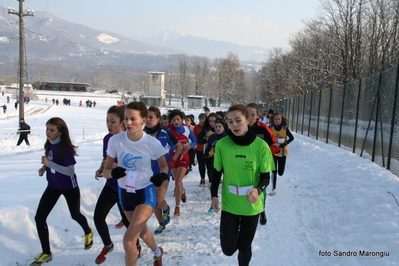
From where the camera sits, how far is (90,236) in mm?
4859

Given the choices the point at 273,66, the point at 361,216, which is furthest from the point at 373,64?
the point at 273,66

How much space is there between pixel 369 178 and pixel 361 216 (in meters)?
2.09

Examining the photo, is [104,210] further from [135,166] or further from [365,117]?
[365,117]

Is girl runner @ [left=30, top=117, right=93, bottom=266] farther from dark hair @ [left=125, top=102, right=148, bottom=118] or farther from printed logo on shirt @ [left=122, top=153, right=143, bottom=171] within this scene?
dark hair @ [left=125, top=102, right=148, bottom=118]

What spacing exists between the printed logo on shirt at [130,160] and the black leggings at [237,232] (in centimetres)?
119

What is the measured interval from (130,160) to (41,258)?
1934 mm

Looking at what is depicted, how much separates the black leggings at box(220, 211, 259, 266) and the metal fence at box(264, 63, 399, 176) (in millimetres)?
5338

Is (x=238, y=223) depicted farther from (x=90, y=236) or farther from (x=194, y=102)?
(x=194, y=102)

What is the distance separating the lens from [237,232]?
12.4ft

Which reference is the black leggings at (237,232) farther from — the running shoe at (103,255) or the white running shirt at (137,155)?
the running shoe at (103,255)

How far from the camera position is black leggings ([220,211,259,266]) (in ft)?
12.1

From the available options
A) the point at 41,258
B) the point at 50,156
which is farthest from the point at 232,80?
the point at 41,258

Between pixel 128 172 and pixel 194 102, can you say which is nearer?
pixel 128 172

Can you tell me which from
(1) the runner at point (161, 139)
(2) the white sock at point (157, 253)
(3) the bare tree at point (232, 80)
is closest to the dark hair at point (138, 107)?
(1) the runner at point (161, 139)
